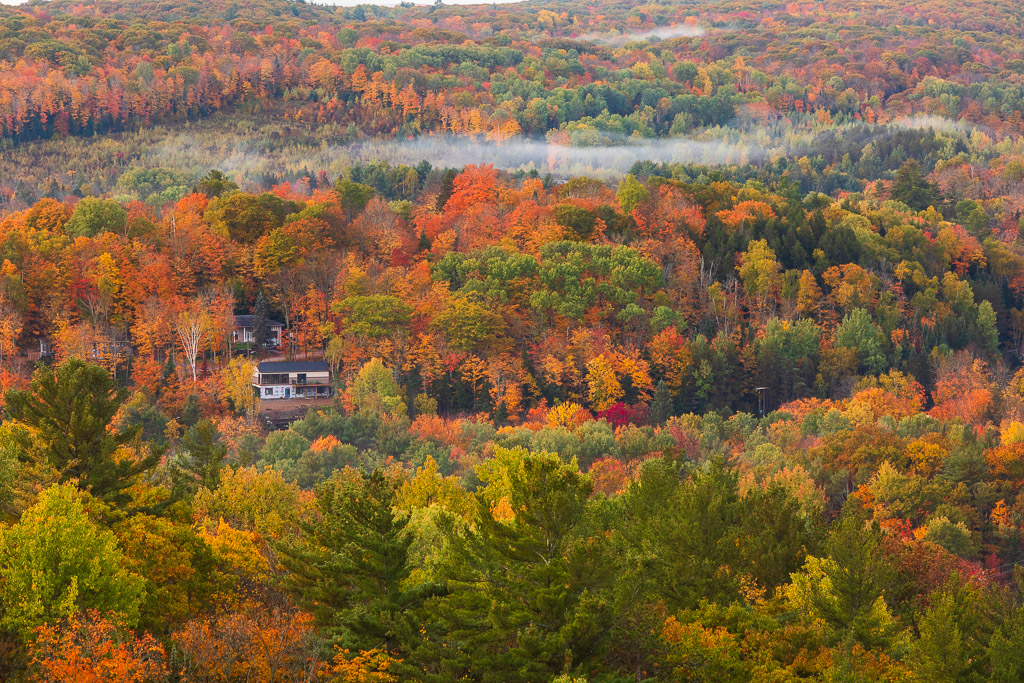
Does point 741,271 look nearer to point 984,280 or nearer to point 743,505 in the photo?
point 984,280

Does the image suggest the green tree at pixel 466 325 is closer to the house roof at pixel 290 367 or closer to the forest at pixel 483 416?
the forest at pixel 483 416

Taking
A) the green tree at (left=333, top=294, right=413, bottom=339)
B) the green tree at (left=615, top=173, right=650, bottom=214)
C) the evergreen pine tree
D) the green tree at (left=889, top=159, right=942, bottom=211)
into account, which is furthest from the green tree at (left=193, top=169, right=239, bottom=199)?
the green tree at (left=889, top=159, right=942, bottom=211)

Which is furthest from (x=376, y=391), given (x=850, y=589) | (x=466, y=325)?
(x=850, y=589)

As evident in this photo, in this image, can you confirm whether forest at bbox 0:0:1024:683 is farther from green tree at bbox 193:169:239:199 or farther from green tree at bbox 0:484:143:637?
green tree at bbox 193:169:239:199

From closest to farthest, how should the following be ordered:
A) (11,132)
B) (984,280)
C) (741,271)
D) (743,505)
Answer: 1. (743,505)
2. (741,271)
3. (984,280)
4. (11,132)

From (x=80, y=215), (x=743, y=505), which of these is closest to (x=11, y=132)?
(x=80, y=215)

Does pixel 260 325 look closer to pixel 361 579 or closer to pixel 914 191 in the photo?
pixel 361 579

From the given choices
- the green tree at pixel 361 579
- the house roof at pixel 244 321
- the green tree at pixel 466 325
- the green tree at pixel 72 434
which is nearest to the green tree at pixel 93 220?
the house roof at pixel 244 321
